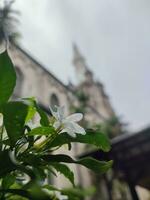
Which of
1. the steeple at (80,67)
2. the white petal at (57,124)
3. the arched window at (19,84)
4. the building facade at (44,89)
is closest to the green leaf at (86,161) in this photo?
the white petal at (57,124)

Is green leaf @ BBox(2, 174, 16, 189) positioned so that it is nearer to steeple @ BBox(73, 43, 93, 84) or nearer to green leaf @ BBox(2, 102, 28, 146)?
green leaf @ BBox(2, 102, 28, 146)

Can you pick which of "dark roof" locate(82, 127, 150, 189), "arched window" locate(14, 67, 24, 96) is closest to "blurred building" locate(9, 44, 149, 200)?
"arched window" locate(14, 67, 24, 96)

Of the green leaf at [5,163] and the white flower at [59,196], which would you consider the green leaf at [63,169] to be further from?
the green leaf at [5,163]

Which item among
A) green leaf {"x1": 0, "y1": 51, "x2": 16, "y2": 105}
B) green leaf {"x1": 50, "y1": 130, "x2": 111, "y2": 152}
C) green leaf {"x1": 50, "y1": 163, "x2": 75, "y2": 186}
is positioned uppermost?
green leaf {"x1": 0, "y1": 51, "x2": 16, "y2": 105}

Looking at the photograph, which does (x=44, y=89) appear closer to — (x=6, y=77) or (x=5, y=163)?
(x=6, y=77)

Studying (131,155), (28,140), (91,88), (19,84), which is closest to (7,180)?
(28,140)

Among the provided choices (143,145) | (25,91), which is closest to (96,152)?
(143,145)
